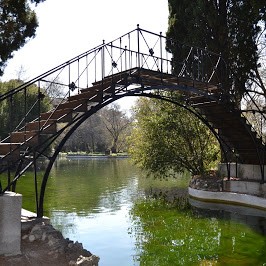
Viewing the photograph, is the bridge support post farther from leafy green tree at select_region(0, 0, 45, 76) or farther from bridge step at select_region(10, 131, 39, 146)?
leafy green tree at select_region(0, 0, 45, 76)

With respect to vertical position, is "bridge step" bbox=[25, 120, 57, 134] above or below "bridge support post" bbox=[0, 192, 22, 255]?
above

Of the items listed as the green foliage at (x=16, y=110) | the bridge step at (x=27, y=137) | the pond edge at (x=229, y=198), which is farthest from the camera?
the green foliage at (x=16, y=110)

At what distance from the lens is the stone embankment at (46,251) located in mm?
6781

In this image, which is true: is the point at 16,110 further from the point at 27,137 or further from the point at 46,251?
the point at 46,251

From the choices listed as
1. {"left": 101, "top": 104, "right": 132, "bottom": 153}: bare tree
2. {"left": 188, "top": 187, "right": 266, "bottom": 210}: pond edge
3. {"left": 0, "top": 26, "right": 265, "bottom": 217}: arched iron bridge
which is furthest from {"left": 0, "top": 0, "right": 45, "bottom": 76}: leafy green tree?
{"left": 101, "top": 104, "right": 132, "bottom": 153}: bare tree

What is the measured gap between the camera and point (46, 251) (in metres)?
7.15

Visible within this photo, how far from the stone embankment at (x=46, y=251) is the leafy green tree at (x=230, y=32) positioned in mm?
11438

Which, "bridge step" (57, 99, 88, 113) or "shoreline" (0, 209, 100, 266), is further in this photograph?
"bridge step" (57, 99, 88, 113)

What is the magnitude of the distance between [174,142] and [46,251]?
1323cm

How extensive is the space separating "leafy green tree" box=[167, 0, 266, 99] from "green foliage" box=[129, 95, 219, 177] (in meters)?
2.97

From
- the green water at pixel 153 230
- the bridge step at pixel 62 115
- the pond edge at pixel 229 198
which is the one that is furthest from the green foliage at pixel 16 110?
the bridge step at pixel 62 115

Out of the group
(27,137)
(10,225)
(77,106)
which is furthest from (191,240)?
(10,225)

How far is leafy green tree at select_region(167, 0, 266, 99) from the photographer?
56.8 ft

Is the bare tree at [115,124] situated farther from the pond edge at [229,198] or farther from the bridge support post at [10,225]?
the bridge support post at [10,225]
